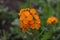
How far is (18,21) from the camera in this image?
3107 mm

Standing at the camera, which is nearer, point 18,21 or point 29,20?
point 29,20

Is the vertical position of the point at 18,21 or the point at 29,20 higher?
the point at 29,20

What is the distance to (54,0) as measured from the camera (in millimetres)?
3713

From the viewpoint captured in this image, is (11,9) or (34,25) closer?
(34,25)

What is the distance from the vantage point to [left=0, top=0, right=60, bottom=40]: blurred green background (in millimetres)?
2682

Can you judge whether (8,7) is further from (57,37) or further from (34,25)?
(34,25)

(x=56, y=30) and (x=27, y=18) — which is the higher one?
(x=27, y=18)

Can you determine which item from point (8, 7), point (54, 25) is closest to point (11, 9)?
point (8, 7)

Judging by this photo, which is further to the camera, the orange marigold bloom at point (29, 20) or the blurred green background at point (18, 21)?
the blurred green background at point (18, 21)

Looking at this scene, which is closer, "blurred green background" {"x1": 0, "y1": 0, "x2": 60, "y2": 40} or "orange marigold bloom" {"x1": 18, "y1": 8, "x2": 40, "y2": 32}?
"orange marigold bloom" {"x1": 18, "y1": 8, "x2": 40, "y2": 32}

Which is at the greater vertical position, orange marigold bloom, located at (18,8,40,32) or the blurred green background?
orange marigold bloom, located at (18,8,40,32)

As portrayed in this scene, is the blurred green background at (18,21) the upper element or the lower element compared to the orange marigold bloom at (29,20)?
lower

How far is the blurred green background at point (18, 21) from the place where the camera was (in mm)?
2682

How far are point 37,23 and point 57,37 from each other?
578 millimetres
